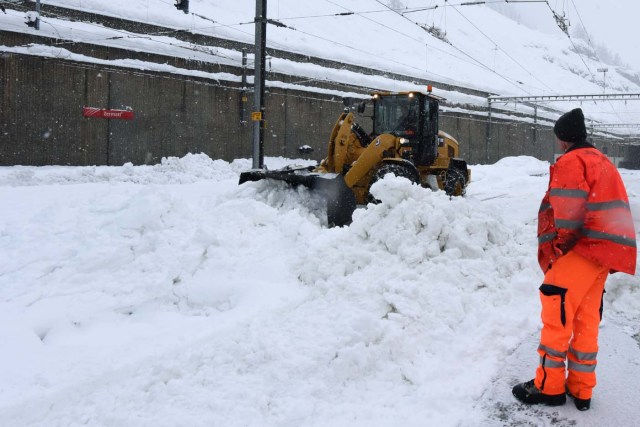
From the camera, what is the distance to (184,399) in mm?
3184

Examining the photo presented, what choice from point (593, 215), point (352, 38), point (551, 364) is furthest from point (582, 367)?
point (352, 38)

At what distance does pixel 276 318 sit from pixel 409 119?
25.9 ft

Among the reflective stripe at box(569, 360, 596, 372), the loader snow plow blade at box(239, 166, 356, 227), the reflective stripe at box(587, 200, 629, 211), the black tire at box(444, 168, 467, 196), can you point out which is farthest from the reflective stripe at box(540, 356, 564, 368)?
the black tire at box(444, 168, 467, 196)

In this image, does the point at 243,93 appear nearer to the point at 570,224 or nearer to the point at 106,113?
the point at 106,113

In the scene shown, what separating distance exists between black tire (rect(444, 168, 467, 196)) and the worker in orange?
377 inches

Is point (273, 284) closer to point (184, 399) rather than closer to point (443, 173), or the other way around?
point (184, 399)

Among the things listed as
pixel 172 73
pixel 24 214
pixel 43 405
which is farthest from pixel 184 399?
pixel 172 73

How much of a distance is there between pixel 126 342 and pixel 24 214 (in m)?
3.76

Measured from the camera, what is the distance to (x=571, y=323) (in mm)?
3086

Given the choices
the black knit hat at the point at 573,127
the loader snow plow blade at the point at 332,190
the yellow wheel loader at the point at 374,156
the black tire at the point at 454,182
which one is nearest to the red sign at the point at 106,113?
the yellow wheel loader at the point at 374,156

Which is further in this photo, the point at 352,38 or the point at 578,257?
the point at 352,38

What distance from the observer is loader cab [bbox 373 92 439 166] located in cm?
1116

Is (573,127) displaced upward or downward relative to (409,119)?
downward

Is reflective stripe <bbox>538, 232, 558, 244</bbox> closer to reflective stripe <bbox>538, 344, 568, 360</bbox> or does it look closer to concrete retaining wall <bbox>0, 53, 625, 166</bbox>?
reflective stripe <bbox>538, 344, 568, 360</bbox>
